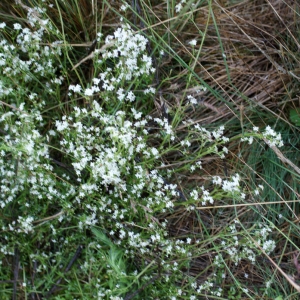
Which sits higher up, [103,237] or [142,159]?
[142,159]

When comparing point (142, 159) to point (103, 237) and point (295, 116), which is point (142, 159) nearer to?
point (103, 237)

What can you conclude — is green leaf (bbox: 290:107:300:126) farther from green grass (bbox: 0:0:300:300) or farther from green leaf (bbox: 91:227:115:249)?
green leaf (bbox: 91:227:115:249)

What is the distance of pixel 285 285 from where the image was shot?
2.68 meters

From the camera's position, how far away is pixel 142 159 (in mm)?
2484

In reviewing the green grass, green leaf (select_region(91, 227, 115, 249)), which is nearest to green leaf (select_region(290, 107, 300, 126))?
the green grass

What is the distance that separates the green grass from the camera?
232 cm

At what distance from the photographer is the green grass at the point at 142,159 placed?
7.61ft

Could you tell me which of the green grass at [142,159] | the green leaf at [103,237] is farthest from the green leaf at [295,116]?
the green leaf at [103,237]

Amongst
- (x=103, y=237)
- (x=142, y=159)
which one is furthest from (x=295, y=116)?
(x=103, y=237)

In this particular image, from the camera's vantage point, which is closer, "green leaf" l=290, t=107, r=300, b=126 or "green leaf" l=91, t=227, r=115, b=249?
"green leaf" l=91, t=227, r=115, b=249

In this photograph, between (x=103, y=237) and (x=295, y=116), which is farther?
(x=295, y=116)

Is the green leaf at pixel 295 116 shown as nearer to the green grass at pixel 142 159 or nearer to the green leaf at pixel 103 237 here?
the green grass at pixel 142 159

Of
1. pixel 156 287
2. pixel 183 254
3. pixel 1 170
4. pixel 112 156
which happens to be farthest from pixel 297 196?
pixel 1 170

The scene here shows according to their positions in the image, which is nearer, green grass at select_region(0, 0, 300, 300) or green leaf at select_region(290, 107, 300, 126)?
green grass at select_region(0, 0, 300, 300)
